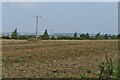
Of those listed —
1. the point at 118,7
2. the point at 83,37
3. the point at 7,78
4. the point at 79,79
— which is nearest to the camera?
the point at 118,7

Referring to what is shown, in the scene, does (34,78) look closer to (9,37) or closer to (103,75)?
(103,75)

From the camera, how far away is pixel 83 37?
7569cm

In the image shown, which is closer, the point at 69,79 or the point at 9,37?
the point at 69,79

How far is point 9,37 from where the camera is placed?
66.9 metres

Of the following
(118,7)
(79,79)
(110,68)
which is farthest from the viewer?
(79,79)

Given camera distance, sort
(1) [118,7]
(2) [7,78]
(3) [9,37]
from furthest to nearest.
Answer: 1. (3) [9,37]
2. (2) [7,78]
3. (1) [118,7]

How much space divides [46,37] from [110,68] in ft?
208

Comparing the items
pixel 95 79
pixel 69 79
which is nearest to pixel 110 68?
pixel 95 79

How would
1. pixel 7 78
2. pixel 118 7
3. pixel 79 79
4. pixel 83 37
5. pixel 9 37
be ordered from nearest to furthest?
pixel 118 7
pixel 79 79
pixel 7 78
pixel 9 37
pixel 83 37

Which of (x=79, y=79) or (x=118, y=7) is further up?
(x=118, y=7)

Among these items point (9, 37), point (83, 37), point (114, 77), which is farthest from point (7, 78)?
point (83, 37)

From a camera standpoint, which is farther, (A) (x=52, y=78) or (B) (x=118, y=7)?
(A) (x=52, y=78)

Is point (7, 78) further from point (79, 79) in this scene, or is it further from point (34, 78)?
point (79, 79)

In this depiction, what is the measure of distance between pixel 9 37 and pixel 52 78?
6014 centimetres
